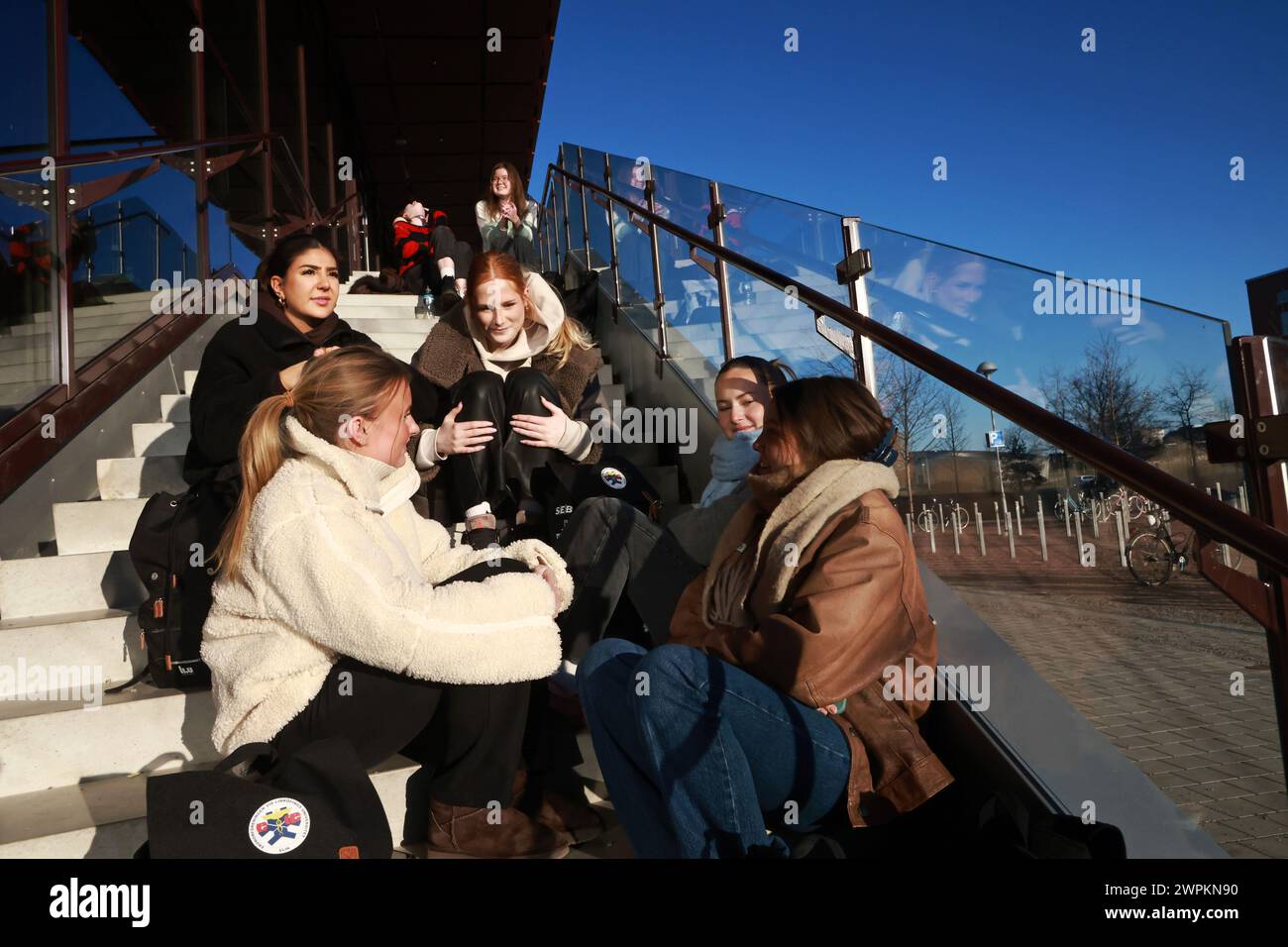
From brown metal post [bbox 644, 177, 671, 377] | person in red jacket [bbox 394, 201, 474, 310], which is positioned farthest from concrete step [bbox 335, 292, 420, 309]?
brown metal post [bbox 644, 177, 671, 377]

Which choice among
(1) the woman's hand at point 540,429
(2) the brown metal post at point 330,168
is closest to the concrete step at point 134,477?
(1) the woman's hand at point 540,429

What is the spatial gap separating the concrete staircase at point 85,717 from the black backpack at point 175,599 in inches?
2.4

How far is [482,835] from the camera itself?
1669 millimetres

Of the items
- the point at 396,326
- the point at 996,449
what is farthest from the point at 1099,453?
the point at 396,326

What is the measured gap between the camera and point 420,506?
2771mm

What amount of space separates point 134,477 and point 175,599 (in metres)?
1.20

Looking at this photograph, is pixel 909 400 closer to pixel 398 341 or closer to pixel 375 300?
pixel 398 341

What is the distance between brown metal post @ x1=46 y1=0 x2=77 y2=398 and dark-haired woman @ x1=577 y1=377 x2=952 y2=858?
2416mm

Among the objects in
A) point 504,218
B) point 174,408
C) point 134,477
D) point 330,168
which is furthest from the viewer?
point 330,168

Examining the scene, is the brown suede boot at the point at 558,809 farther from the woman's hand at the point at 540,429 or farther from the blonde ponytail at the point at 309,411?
the woman's hand at the point at 540,429

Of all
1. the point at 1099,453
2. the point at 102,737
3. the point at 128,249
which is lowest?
the point at 102,737

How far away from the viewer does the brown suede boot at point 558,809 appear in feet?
5.92

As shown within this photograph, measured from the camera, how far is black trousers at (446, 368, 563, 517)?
2686mm
